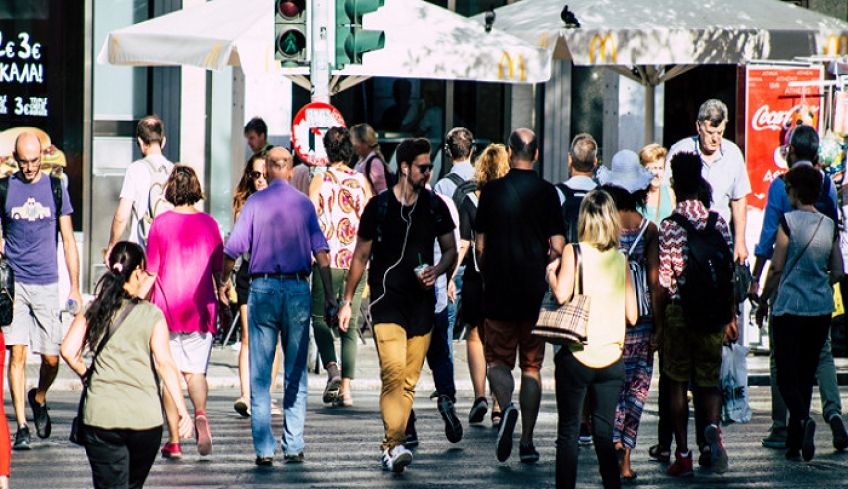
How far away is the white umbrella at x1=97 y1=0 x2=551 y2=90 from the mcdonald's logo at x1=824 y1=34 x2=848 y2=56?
275 cm

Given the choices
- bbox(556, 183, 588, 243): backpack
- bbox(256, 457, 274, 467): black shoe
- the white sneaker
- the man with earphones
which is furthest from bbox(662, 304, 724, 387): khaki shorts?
bbox(256, 457, 274, 467): black shoe

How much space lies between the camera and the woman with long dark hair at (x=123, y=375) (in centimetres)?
657

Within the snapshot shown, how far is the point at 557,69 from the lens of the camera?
1867 cm

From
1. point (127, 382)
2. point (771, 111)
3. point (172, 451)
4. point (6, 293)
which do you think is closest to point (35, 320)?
point (6, 293)

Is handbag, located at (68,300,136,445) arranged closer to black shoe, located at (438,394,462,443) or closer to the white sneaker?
the white sneaker

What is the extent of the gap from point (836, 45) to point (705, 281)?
256 inches

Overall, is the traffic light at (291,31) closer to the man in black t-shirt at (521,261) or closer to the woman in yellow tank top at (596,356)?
the man in black t-shirt at (521,261)

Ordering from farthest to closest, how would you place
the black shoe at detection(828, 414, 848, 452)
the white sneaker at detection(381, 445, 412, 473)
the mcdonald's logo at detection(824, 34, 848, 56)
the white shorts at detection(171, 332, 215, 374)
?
1. the mcdonald's logo at detection(824, 34, 848, 56)
2. the black shoe at detection(828, 414, 848, 452)
3. the white shorts at detection(171, 332, 215, 374)
4. the white sneaker at detection(381, 445, 412, 473)

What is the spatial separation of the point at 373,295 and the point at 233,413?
257 cm

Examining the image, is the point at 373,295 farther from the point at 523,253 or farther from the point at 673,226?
the point at 673,226

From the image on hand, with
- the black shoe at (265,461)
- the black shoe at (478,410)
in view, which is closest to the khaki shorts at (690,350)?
the black shoe at (478,410)

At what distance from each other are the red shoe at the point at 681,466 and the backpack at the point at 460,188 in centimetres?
290

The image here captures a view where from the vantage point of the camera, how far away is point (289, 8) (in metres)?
12.1

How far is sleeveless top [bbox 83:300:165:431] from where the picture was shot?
6.58 metres
